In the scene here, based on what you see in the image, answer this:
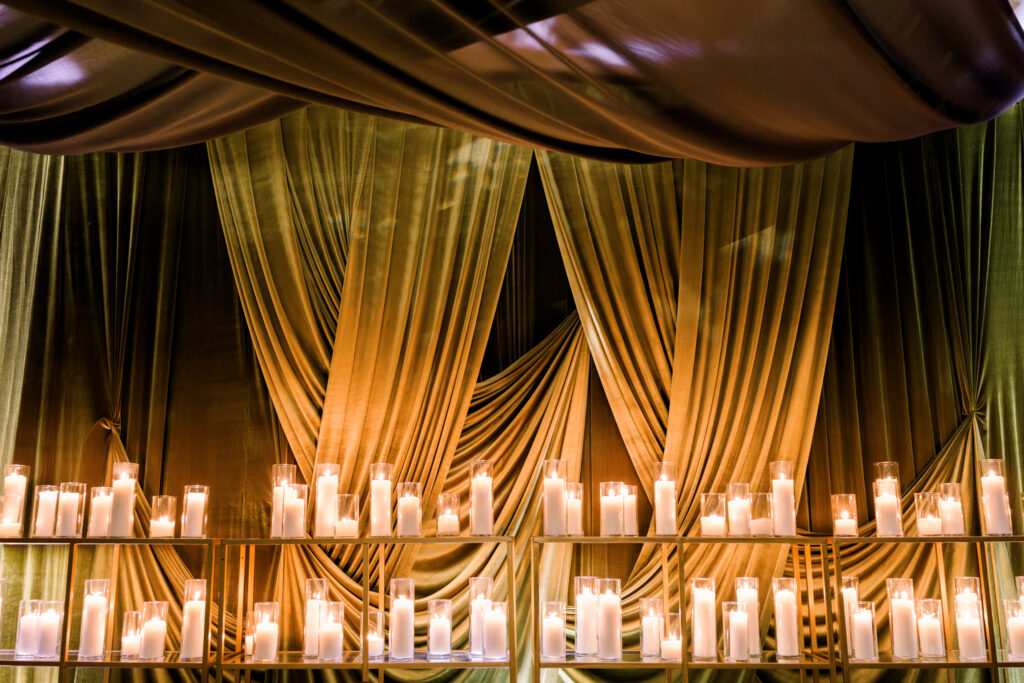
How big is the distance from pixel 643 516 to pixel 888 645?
1036 millimetres

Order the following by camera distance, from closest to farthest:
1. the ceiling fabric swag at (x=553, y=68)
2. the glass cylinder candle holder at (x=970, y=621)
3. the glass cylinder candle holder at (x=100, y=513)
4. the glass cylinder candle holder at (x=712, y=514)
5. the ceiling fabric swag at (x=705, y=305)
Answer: the ceiling fabric swag at (x=553, y=68) → the glass cylinder candle holder at (x=970, y=621) → the glass cylinder candle holder at (x=712, y=514) → the glass cylinder candle holder at (x=100, y=513) → the ceiling fabric swag at (x=705, y=305)

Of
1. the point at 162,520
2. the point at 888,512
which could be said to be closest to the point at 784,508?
the point at 888,512

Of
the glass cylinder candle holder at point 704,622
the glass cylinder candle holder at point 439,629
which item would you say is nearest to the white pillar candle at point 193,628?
the glass cylinder candle holder at point 439,629

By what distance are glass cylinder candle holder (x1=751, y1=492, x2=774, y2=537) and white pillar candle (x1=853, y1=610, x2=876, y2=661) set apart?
39cm

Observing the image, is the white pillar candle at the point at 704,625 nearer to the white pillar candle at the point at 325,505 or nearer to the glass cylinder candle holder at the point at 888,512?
the glass cylinder candle holder at the point at 888,512

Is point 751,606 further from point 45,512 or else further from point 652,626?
point 45,512

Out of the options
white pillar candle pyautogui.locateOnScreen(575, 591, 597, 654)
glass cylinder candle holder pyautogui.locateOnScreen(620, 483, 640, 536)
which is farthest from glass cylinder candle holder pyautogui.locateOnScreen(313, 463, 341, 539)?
glass cylinder candle holder pyautogui.locateOnScreen(620, 483, 640, 536)

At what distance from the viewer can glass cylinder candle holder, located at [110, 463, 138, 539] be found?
127 inches

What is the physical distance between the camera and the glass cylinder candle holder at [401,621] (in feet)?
10.0

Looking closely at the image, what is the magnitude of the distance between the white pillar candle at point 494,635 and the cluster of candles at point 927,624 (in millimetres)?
1176

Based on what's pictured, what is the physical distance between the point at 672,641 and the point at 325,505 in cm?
133

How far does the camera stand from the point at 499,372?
146 inches

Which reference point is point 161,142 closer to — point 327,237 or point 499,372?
point 327,237

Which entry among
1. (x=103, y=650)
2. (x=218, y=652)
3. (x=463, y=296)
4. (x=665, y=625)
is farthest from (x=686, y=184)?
(x=103, y=650)
